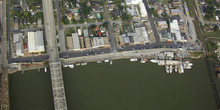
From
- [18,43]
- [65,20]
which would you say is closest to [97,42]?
[65,20]

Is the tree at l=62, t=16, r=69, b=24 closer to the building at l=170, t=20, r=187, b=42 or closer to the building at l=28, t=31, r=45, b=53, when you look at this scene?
the building at l=28, t=31, r=45, b=53

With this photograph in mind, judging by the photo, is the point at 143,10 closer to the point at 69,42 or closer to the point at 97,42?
the point at 97,42

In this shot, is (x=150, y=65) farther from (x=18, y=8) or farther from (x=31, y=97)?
(x=18, y=8)

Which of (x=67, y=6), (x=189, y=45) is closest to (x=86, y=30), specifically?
(x=67, y=6)

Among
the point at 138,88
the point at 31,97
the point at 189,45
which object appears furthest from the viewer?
the point at 189,45

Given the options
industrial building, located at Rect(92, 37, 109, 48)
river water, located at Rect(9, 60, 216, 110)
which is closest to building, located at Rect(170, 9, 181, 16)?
river water, located at Rect(9, 60, 216, 110)

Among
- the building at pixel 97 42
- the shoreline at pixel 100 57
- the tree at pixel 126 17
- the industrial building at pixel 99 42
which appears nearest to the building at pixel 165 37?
the shoreline at pixel 100 57
